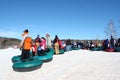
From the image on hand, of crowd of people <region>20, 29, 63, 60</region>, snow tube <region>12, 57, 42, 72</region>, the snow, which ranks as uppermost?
crowd of people <region>20, 29, 63, 60</region>

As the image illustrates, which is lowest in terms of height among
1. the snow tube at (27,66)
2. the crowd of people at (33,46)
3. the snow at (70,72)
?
the snow at (70,72)

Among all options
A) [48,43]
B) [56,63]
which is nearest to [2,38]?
[48,43]

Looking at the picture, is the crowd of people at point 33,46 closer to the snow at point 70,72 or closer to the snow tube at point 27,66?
the snow tube at point 27,66

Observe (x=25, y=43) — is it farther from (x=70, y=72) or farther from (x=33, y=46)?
(x=70, y=72)

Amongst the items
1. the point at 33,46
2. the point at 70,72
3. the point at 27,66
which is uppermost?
the point at 33,46

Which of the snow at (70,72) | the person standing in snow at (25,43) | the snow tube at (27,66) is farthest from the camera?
the person standing in snow at (25,43)

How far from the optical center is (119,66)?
548 inches

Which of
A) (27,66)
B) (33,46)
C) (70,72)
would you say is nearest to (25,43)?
(27,66)

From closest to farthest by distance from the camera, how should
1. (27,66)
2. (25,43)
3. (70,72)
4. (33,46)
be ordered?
1. (70,72)
2. (27,66)
3. (25,43)
4. (33,46)

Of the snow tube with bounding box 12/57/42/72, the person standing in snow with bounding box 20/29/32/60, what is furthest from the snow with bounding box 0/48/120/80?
the person standing in snow with bounding box 20/29/32/60

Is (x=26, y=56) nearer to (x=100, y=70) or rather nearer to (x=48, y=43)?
(x=100, y=70)

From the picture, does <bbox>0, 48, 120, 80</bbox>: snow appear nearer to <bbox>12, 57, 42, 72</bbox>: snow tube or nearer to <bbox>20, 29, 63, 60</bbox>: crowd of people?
<bbox>12, 57, 42, 72</bbox>: snow tube

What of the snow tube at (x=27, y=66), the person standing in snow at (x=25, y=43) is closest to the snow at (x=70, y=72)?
the snow tube at (x=27, y=66)

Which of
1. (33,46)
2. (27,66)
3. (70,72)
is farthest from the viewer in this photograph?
(33,46)
